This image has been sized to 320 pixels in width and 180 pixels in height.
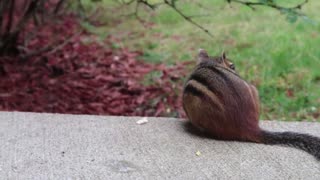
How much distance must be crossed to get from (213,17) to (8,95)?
3.57 metres

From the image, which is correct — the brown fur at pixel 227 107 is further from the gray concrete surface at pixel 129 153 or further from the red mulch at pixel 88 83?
the red mulch at pixel 88 83

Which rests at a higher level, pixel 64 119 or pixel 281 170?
pixel 281 170

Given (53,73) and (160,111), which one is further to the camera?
(53,73)

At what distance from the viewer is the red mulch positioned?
19.3 feet

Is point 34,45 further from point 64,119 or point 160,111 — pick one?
point 64,119

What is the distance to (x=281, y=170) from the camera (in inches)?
144

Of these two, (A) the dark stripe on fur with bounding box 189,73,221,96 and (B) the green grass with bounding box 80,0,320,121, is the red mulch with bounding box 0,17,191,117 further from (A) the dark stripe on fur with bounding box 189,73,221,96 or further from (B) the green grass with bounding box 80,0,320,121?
(A) the dark stripe on fur with bounding box 189,73,221,96

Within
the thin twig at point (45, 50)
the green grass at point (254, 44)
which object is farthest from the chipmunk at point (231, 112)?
the thin twig at point (45, 50)

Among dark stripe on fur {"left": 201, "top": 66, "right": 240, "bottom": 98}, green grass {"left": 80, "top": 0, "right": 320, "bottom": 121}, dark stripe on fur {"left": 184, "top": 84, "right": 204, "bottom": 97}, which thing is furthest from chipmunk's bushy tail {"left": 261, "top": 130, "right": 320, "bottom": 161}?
green grass {"left": 80, "top": 0, "right": 320, "bottom": 121}

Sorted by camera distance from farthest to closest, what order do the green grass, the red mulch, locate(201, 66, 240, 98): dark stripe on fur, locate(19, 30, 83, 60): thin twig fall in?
1. locate(19, 30, 83, 60): thin twig
2. the green grass
3. the red mulch
4. locate(201, 66, 240, 98): dark stripe on fur

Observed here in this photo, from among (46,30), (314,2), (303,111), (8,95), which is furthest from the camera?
(314,2)

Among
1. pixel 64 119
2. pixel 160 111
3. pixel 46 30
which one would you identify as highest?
pixel 64 119

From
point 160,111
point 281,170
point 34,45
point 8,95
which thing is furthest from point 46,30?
point 281,170

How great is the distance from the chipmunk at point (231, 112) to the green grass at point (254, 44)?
1.37 metres
